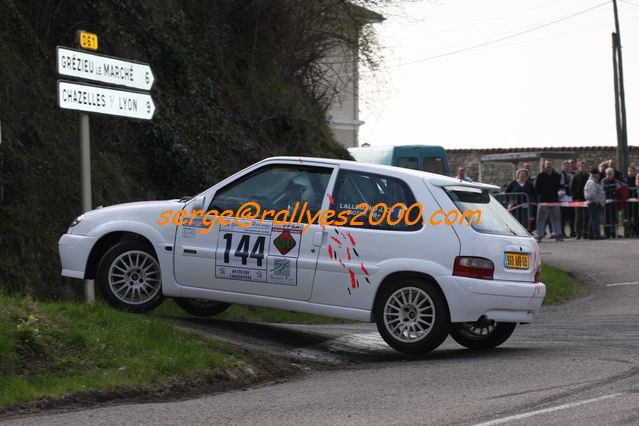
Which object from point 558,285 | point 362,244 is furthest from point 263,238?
point 558,285

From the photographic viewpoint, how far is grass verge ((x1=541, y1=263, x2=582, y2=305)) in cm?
1842

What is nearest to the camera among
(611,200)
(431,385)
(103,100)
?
(431,385)

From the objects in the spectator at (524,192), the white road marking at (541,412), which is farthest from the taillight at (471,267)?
the spectator at (524,192)

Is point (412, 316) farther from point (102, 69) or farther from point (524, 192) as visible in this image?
point (524, 192)

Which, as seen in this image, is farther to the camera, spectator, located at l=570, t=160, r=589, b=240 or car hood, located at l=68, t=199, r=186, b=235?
spectator, located at l=570, t=160, r=589, b=240

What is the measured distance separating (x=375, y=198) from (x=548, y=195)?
1942 cm

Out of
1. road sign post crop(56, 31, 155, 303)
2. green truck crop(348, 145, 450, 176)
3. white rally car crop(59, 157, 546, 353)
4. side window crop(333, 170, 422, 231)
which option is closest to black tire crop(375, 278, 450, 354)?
white rally car crop(59, 157, 546, 353)

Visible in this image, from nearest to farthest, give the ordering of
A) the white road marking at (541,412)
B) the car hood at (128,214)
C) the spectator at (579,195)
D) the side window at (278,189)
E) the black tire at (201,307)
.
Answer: the white road marking at (541,412) < the side window at (278,189) < the car hood at (128,214) < the black tire at (201,307) < the spectator at (579,195)

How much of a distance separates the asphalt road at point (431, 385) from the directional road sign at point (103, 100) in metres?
2.60

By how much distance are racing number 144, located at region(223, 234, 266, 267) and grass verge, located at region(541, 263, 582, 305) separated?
756cm

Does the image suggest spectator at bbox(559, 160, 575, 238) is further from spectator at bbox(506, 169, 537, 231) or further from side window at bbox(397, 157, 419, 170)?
side window at bbox(397, 157, 419, 170)

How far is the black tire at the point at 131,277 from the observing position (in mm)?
12164

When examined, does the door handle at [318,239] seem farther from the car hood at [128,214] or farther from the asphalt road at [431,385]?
the car hood at [128,214]

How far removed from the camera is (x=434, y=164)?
107 feet
